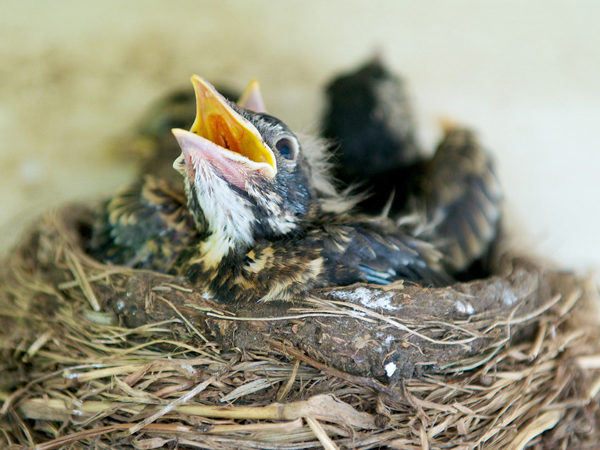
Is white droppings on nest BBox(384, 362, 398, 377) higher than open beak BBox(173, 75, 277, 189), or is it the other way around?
open beak BBox(173, 75, 277, 189)

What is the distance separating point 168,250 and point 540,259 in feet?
3.25

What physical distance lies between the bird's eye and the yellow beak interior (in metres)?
0.07

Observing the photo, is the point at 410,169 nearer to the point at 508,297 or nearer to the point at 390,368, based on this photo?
A: the point at 508,297

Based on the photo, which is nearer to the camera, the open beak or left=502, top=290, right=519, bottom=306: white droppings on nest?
the open beak

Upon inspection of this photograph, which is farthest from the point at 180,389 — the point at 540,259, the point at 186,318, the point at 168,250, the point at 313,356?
the point at 540,259

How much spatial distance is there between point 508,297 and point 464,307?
140 mm

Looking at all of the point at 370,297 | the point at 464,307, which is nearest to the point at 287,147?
the point at 370,297

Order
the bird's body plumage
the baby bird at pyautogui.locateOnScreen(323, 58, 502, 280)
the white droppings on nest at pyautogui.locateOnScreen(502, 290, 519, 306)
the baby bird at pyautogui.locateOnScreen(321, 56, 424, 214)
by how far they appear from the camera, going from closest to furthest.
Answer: the white droppings on nest at pyautogui.locateOnScreen(502, 290, 519, 306) < the bird's body plumage < the baby bird at pyautogui.locateOnScreen(323, 58, 502, 280) < the baby bird at pyautogui.locateOnScreen(321, 56, 424, 214)

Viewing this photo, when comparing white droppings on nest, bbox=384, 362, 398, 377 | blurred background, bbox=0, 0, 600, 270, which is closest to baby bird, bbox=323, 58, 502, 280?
blurred background, bbox=0, 0, 600, 270

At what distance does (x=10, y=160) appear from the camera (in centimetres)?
135

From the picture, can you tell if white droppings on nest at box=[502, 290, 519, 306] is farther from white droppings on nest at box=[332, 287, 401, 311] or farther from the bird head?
the bird head

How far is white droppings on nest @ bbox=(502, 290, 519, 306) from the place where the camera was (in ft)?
2.98

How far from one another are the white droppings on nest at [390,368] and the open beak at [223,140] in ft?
1.32

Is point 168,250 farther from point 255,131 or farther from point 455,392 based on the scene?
point 455,392
